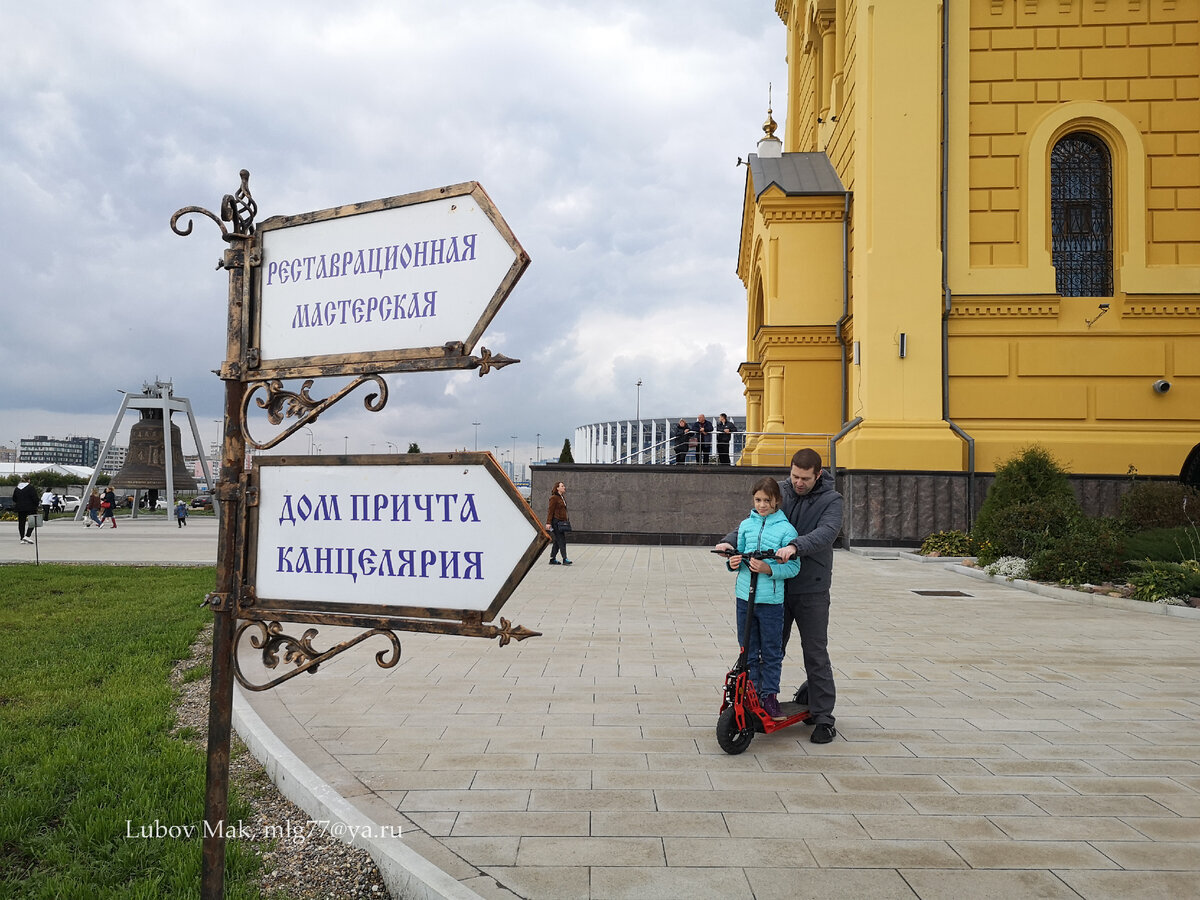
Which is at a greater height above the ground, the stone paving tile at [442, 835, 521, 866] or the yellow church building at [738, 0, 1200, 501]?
the yellow church building at [738, 0, 1200, 501]

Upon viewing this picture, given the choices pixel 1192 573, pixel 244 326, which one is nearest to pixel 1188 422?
pixel 1192 573

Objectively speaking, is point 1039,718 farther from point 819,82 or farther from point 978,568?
point 819,82

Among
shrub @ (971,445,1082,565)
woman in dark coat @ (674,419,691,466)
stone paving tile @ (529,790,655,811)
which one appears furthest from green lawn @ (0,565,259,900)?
woman in dark coat @ (674,419,691,466)

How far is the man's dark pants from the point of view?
17.2ft

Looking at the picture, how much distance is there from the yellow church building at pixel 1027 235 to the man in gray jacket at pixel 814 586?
1429 cm

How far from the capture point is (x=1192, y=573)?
424 inches

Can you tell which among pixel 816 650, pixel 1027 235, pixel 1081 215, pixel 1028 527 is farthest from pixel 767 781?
pixel 1081 215

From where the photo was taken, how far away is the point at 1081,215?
20.0 m

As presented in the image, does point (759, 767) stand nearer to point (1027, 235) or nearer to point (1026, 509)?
point (1026, 509)

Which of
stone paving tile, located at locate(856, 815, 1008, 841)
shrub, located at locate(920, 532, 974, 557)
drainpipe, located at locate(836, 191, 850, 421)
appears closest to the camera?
stone paving tile, located at locate(856, 815, 1008, 841)

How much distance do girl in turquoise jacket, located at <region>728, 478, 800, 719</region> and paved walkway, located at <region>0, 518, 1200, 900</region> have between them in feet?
1.33

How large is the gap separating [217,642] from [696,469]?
19.5 meters

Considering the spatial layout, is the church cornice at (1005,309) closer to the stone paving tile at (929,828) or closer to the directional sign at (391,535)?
the stone paving tile at (929,828)

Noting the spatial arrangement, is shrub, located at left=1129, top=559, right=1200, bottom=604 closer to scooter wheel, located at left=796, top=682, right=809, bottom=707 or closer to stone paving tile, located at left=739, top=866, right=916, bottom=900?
scooter wheel, located at left=796, top=682, right=809, bottom=707
